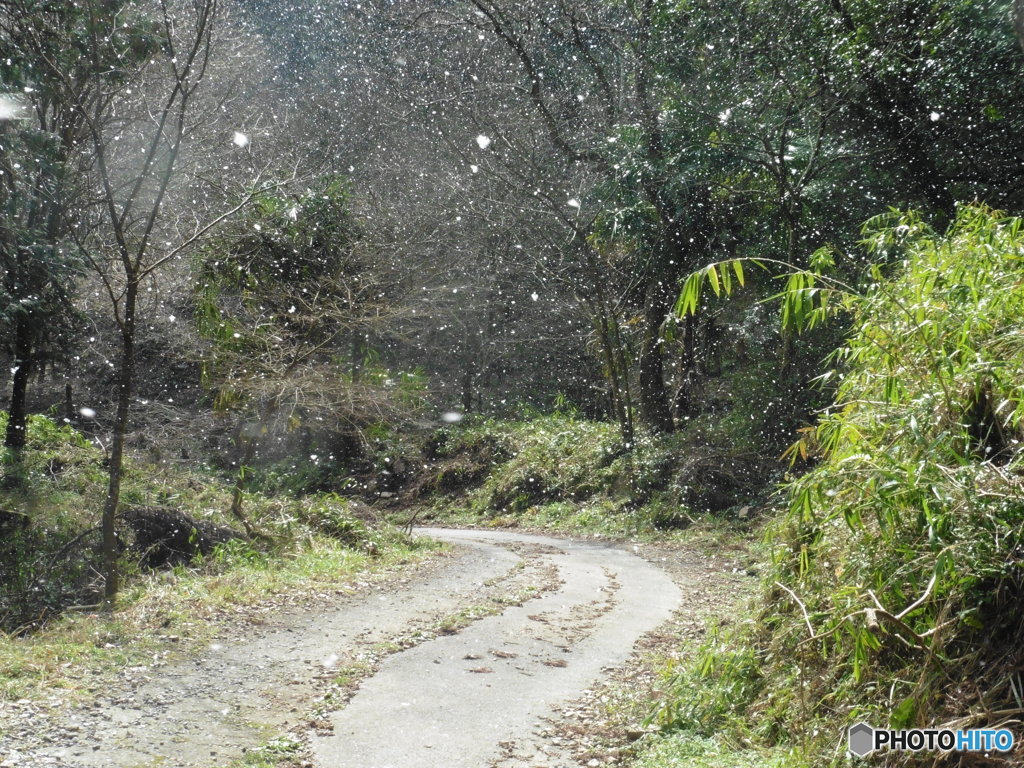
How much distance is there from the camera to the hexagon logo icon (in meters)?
2.99

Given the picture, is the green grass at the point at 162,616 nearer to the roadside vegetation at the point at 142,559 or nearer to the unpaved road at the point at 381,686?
the roadside vegetation at the point at 142,559

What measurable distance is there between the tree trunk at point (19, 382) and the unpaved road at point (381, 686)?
20.8ft

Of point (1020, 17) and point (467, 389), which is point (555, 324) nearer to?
point (467, 389)

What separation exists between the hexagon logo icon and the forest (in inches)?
1.9

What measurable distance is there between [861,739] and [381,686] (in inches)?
124

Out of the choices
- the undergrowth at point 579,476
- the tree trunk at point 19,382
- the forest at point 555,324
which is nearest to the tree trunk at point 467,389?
the forest at point 555,324

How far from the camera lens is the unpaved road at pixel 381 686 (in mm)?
4141

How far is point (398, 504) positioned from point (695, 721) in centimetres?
1717

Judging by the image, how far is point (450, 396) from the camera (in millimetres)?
24422

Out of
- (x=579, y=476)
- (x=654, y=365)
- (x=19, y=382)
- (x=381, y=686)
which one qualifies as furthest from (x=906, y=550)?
(x=579, y=476)

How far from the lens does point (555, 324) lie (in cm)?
2325

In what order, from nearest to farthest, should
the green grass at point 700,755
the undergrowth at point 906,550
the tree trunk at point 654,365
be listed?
the undergrowth at point 906,550 → the green grass at point 700,755 → the tree trunk at point 654,365

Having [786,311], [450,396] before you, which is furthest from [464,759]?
[450,396]

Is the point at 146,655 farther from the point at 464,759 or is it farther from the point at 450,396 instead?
the point at 450,396
